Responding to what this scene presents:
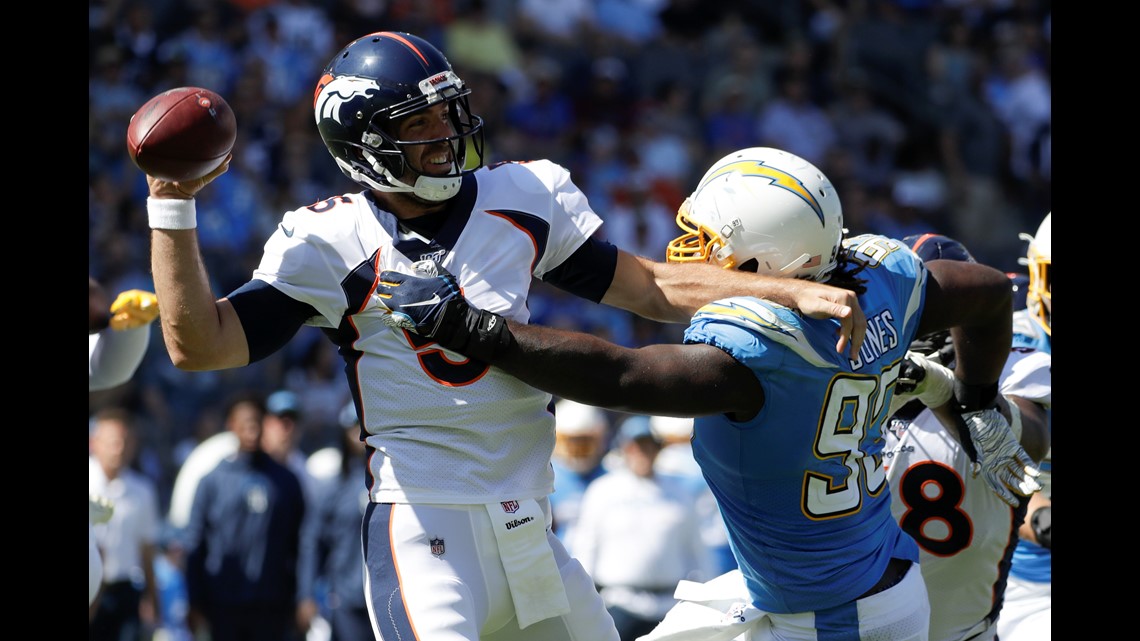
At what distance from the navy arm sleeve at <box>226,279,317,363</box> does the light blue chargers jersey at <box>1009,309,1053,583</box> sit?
2.64 metres

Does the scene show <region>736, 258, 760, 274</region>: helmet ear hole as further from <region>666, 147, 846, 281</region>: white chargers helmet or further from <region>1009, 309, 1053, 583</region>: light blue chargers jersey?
<region>1009, 309, 1053, 583</region>: light blue chargers jersey

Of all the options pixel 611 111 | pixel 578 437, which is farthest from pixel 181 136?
pixel 611 111

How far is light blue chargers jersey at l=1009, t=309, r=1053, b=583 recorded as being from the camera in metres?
4.91

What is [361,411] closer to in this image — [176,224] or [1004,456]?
[176,224]

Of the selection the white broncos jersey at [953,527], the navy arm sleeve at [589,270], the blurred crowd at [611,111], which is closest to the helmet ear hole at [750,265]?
the navy arm sleeve at [589,270]

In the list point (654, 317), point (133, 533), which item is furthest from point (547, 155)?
point (654, 317)

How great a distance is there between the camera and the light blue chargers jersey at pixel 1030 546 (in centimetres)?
491

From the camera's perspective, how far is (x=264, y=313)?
3.54m

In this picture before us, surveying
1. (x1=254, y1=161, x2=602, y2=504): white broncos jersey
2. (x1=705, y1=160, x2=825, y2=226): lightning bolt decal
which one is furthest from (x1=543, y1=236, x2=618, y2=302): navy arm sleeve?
(x1=705, y1=160, x2=825, y2=226): lightning bolt decal

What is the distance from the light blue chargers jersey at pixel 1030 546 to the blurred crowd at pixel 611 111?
6.46 m

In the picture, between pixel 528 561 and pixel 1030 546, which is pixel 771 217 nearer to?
pixel 528 561

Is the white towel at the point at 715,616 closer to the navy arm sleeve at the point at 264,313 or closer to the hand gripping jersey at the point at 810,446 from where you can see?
the hand gripping jersey at the point at 810,446

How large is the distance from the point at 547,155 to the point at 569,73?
51.9 inches

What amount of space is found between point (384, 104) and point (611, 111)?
33.7 feet
